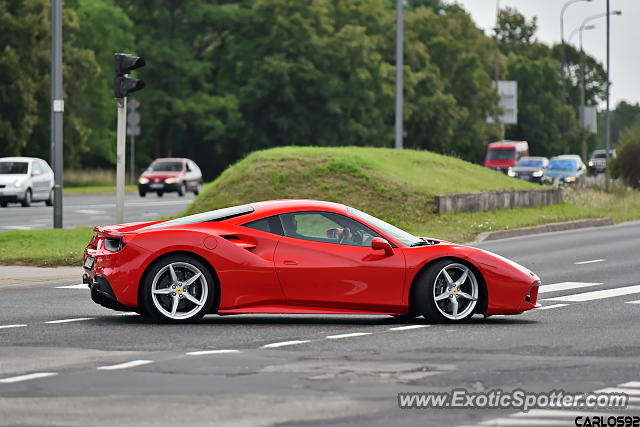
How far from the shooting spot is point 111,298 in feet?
46.0

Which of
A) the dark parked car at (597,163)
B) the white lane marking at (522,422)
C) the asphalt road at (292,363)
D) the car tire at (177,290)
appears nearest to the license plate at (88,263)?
the asphalt road at (292,363)

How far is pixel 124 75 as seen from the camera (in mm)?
22188

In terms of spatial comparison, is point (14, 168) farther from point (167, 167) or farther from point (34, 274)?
point (34, 274)

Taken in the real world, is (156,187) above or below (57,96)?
below

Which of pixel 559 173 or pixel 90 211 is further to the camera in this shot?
pixel 559 173

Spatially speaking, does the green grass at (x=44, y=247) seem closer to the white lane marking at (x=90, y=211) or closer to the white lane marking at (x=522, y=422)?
the white lane marking at (x=90, y=211)

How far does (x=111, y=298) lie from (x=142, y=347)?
74.7 inches

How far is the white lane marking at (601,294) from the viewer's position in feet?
56.3

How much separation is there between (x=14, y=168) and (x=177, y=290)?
3362 centimetres

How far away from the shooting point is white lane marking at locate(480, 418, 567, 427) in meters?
8.36

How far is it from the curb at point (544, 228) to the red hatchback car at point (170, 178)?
77.6ft

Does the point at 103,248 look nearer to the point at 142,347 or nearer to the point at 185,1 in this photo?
the point at 142,347

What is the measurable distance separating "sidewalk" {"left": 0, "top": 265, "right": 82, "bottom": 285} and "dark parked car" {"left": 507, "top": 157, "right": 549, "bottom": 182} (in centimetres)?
5099

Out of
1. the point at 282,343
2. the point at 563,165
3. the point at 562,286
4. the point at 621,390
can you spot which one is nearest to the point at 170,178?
the point at 563,165
